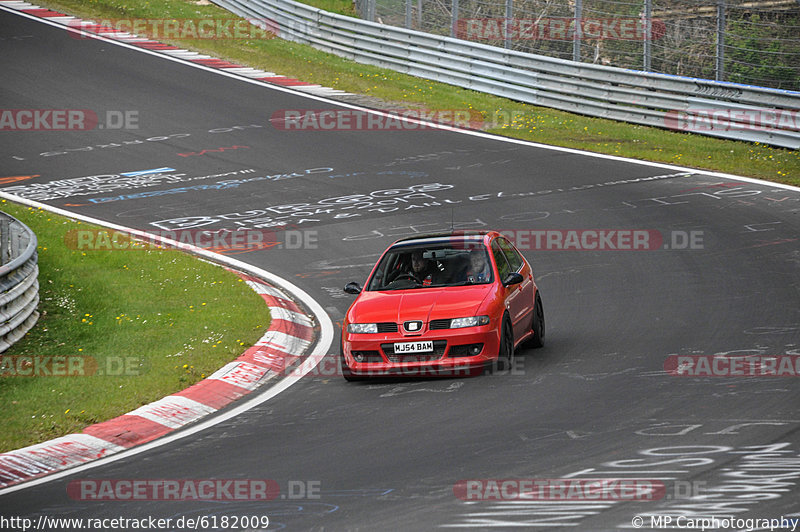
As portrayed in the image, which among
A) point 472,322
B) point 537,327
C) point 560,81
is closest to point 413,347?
point 472,322

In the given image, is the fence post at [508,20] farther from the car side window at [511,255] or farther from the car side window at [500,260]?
the car side window at [500,260]

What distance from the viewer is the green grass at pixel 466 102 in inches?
858

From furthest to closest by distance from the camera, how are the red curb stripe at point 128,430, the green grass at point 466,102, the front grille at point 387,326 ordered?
1. the green grass at point 466,102
2. the front grille at point 387,326
3. the red curb stripe at point 128,430

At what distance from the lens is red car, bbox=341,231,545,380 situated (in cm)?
1096

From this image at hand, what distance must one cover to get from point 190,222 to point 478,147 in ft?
23.3

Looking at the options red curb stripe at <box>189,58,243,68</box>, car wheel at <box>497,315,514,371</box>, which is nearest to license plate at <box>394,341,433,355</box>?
car wheel at <box>497,315,514,371</box>

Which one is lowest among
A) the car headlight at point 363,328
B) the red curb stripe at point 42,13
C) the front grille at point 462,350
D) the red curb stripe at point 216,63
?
the front grille at point 462,350

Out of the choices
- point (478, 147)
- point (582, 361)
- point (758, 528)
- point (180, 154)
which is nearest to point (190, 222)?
point (180, 154)

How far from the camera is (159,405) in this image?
10594 mm

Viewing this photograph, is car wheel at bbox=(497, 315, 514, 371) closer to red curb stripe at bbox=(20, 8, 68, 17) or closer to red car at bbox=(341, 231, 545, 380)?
red car at bbox=(341, 231, 545, 380)

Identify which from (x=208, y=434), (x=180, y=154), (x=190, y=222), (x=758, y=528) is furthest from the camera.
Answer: (x=180, y=154)

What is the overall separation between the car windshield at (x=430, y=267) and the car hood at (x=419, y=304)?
Answer: 233 millimetres

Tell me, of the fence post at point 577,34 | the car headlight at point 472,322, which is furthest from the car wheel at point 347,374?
the fence post at point 577,34

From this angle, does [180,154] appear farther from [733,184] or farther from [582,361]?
[582,361]
